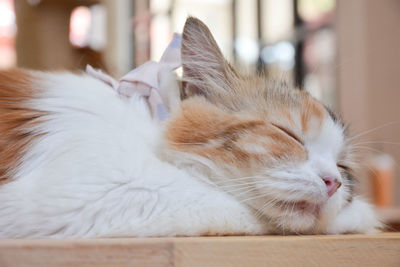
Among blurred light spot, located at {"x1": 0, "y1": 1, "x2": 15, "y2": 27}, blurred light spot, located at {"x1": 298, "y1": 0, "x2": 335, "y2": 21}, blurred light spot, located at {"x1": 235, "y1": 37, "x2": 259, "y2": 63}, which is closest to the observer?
blurred light spot, located at {"x1": 298, "y1": 0, "x2": 335, "y2": 21}

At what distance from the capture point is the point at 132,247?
0.58m

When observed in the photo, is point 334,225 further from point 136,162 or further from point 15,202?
point 15,202

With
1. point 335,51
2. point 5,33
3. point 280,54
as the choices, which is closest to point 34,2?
point 335,51

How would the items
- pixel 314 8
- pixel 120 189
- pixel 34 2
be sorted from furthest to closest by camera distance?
pixel 314 8 → pixel 34 2 → pixel 120 189

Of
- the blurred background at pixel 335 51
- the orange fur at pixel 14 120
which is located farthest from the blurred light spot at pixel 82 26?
the orange fur at pixel 14 120

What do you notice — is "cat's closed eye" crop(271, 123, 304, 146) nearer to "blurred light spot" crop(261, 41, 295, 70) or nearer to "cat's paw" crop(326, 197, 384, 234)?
"cat's paw" crop(326, 197, 384, 234)

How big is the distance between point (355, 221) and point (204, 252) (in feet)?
1.32

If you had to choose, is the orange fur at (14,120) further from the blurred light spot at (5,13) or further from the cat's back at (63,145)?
the blurred light spot at (5,13)

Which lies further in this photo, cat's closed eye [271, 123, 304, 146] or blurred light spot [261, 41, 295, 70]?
blurred light spot [261, 41, 295, 70]

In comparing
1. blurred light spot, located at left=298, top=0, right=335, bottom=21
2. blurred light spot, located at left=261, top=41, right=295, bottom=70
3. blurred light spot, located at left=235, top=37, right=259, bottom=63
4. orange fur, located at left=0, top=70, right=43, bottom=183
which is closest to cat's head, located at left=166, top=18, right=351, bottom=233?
orange fur, located at left=0, top=70, right=43, bottom=183

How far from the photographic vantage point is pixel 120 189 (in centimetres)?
78

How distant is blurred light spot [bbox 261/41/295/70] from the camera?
4.18 m

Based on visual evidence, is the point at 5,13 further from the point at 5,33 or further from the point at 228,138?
the point at 228,138

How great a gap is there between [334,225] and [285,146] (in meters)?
0.17
